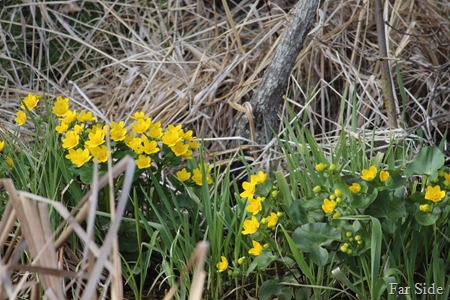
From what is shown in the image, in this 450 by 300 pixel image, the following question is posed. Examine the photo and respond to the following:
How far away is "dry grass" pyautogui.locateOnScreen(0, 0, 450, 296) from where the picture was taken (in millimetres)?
3021

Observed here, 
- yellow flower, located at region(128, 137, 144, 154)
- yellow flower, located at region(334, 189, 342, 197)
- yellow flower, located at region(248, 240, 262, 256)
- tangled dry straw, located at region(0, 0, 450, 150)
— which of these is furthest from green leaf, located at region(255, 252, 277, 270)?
tangled dry straw, located at region(0, 0, 450, 150)

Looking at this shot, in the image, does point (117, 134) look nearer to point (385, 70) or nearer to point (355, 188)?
point (355, 188)

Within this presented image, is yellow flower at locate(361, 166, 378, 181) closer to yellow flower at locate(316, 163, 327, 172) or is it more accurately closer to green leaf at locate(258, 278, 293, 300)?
yellow flower at locate(316, 163, 327, 172)

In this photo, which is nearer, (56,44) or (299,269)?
(299,269)

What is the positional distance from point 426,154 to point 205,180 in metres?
0.62

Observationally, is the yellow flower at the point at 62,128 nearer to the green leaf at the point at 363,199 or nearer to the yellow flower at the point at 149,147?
the yellow flower at the point at 149,147

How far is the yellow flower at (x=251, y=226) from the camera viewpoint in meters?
1.98

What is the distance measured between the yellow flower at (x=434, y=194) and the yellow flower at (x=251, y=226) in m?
0.46

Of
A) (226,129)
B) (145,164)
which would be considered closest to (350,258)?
(145,164)

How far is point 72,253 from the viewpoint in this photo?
2189 mm

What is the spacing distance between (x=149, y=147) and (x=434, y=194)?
80 cm

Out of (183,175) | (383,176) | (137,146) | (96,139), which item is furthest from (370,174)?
(96,139)

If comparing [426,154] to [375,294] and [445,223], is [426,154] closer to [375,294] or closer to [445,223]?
[445,223]

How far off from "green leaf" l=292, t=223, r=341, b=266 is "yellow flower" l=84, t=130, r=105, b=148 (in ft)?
1.98
